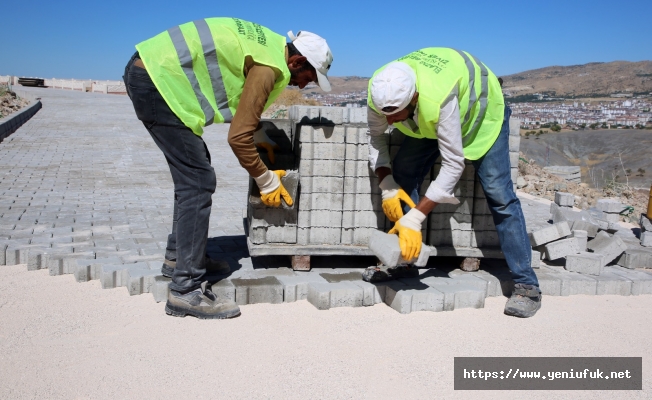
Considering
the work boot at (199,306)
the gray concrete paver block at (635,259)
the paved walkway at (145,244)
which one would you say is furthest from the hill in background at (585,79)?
the work boot at (199,306)

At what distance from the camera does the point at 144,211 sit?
653 centimetres

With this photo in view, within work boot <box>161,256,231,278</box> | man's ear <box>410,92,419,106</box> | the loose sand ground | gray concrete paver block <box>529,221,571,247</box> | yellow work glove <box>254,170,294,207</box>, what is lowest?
the loose sand ground

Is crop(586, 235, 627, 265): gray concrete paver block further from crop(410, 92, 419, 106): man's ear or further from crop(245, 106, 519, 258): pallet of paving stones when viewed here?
crop(410, 92, 419, 106): man's ear

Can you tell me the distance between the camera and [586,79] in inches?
3223

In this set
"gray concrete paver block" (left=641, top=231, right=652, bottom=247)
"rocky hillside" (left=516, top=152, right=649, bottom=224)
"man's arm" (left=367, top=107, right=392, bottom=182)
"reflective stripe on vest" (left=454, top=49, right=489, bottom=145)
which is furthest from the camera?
"rocky hillside" (left=516, top=152, right=649, bottom=224)

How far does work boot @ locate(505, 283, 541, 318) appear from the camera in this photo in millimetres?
3963

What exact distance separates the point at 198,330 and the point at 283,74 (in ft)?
5.39

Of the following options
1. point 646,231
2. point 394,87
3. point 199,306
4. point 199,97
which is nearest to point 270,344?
point 199,306

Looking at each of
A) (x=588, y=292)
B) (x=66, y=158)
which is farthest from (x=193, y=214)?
(x=66, y=158)

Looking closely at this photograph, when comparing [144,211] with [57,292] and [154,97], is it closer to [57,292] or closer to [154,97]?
[57,292]

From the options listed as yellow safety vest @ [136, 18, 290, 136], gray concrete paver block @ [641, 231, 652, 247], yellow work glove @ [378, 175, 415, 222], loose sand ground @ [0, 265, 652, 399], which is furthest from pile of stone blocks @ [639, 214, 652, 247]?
yellow safety vest @ [136, 18, 290, 136]

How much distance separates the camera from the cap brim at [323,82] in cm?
385

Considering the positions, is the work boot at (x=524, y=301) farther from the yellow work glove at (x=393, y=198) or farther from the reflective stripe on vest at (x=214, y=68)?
the reflective stripe on vest at (x=214, y=68)

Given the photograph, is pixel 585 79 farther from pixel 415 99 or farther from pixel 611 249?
pixel 415 99
